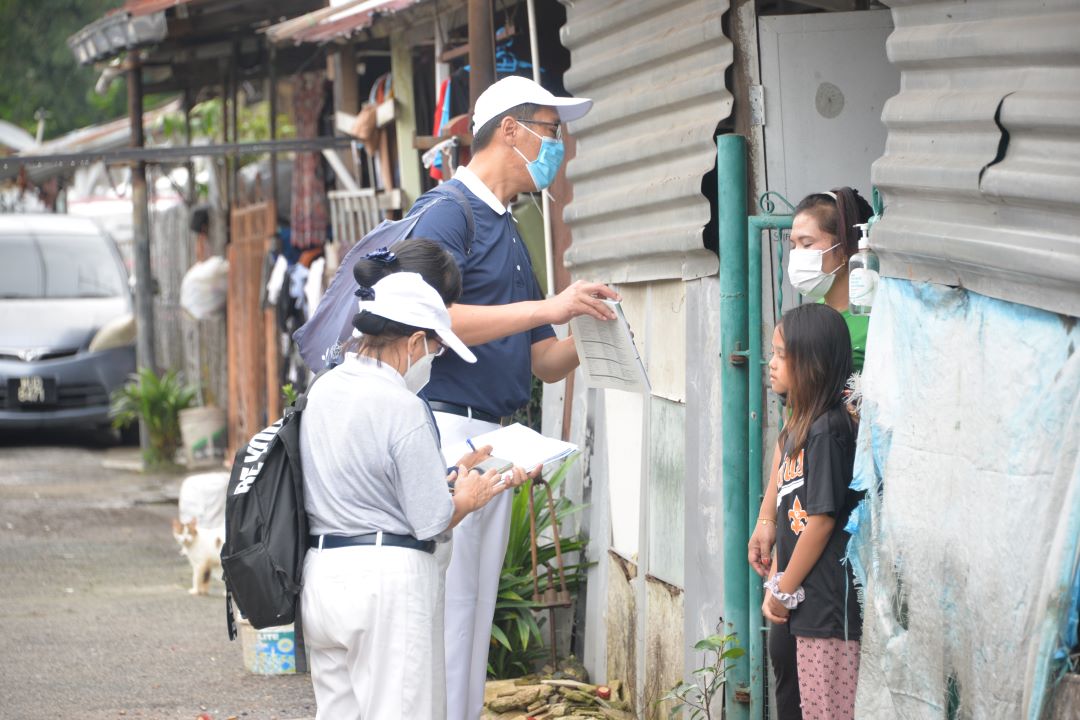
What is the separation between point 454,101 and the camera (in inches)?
329

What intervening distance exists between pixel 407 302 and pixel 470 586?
136cm

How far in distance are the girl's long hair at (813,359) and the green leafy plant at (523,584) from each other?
2137 millimetres

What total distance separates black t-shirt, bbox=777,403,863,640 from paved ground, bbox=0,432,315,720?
2795mm

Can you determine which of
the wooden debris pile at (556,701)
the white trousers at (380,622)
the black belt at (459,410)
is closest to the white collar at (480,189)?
the black belt at (459,410)

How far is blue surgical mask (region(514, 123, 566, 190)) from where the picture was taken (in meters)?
4.88

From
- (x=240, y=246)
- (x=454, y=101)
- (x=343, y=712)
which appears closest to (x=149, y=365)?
(x=240, y=246)

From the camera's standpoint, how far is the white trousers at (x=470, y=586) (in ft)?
15.7

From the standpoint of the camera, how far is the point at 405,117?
9.39 meters

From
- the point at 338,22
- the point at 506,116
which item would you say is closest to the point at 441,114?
the point at 338,22

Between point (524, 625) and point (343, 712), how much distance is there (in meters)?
2.33

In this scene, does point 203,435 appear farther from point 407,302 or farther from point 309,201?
point 407,302

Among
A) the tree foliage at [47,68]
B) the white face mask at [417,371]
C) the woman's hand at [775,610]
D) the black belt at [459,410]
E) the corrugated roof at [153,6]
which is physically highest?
the tree foliage at [47,68]

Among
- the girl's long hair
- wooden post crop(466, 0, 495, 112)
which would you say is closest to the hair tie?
the girl's long hair

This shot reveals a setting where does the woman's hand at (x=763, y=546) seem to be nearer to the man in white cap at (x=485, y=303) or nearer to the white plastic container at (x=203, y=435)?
the man in white cap at (x=485, y=303)
